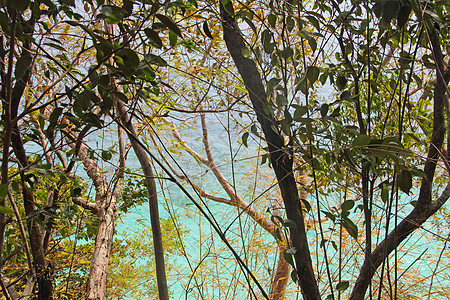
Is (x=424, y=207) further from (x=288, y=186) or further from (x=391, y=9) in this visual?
(x=391, y=9)

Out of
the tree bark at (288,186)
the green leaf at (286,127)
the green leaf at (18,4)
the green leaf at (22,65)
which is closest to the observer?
the green leaf at (18,4)

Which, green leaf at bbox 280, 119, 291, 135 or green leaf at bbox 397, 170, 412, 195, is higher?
green leaf at bbox 280, 119, 291, 135

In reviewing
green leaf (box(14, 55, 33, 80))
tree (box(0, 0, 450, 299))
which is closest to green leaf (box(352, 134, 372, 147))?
tree (box(0, 0, 450, 299))

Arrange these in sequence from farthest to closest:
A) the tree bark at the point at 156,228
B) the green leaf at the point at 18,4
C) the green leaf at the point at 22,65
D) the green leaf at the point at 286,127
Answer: the tree bark at the point at 156,228 < the green leaf at the point at 286,127 < the green leaf at the point at 22,65 < the green leaf at the point at 18,4

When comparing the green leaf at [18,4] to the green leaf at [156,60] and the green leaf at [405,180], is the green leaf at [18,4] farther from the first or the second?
the green leaf at [405,180]

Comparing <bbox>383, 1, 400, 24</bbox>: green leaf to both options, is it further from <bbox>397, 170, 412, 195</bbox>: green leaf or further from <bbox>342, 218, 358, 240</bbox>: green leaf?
<bbox>342, 218, 358, 240</bbox>: green leaf

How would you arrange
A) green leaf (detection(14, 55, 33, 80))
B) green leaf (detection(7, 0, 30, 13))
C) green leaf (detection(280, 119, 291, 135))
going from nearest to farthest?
1. green leaf (detection(7, 0, 30, 13))
2. green leaf (detection(14, 55, 33, 80))
3. green leaf (detection(280, 119, 291, 135))

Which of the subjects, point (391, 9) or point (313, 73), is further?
point (313, 73)

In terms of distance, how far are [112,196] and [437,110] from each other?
1049 millimetres

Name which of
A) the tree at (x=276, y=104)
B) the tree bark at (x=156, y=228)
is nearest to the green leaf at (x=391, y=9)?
the tree at (x=276, y=104)

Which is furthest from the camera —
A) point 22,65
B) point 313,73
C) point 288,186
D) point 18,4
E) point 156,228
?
point 156,228

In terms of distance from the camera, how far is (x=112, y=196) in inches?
50.8

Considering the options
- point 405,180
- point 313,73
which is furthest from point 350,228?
point 313,73

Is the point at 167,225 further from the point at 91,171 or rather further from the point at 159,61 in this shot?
the point at 159,61
